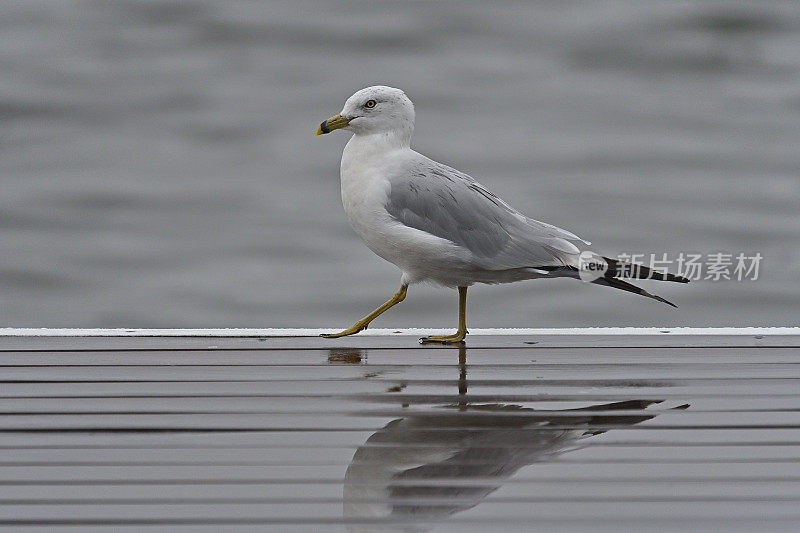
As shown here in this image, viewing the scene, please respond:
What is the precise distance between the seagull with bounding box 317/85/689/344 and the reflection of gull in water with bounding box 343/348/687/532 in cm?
89

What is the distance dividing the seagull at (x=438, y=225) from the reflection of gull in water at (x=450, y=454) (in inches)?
35.0

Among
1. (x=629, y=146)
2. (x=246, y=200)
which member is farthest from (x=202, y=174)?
(x=629, y=146)

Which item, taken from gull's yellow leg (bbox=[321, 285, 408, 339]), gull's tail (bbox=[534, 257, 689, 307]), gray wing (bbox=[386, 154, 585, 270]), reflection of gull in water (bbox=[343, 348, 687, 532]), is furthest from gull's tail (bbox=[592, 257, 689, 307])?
reflection of gull in water (bbox=[343, 348, 687, 532])

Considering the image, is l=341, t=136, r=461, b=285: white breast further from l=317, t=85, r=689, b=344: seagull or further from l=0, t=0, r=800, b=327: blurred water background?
l=0, t=0, r=800, b=327: blurred water background

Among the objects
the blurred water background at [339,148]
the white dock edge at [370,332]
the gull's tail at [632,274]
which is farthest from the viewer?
the blurred water background at [339,148]

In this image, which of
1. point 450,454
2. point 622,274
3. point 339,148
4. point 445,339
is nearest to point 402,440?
point 450,454

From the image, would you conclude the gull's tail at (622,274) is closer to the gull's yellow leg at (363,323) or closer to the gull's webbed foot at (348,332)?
the gull's yellow leg at (363,323)

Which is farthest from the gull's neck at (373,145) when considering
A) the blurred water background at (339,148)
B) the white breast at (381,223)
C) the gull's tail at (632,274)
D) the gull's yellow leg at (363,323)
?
the blurred water background at (339,148)

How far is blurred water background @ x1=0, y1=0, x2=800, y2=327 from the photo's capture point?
7.60 meters

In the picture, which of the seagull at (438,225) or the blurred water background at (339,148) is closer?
the seagull at (438,225)

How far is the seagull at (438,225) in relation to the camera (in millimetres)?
2949

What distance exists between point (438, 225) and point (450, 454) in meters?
1.30

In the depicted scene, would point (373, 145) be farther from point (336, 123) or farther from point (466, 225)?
point (466, 225)

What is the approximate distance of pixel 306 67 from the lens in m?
10.4
